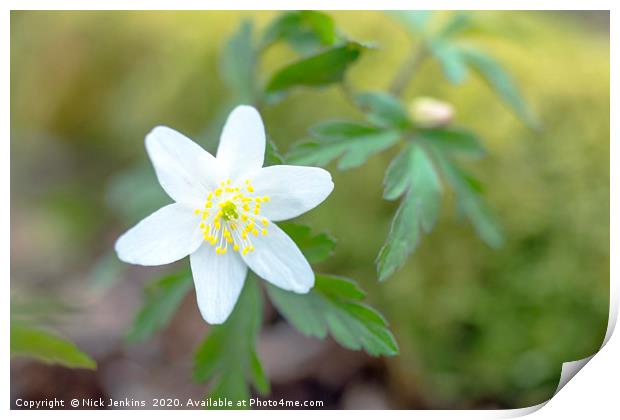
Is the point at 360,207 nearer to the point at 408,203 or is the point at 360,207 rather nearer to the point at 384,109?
the point at 384,109

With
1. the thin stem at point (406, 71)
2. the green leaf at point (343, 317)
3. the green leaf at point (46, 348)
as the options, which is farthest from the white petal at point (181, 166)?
the thin stem at point (406, 71)

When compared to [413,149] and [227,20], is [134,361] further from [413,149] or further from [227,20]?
[227,20]

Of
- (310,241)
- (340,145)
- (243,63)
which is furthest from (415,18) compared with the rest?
(310,241)

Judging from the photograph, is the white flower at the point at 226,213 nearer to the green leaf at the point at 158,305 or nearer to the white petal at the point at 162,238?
the white petal at the point at 162,238

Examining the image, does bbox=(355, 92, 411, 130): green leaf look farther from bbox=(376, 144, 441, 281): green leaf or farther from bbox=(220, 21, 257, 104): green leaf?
bbox=(220, 21, 257, 104): green leaf

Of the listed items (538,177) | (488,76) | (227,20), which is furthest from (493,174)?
(227,20)

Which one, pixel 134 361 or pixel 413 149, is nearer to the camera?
pixel 413 149

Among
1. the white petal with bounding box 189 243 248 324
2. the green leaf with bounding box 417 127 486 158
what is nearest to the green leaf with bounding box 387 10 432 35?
the green leaf with bounding box 417 127 486 158
